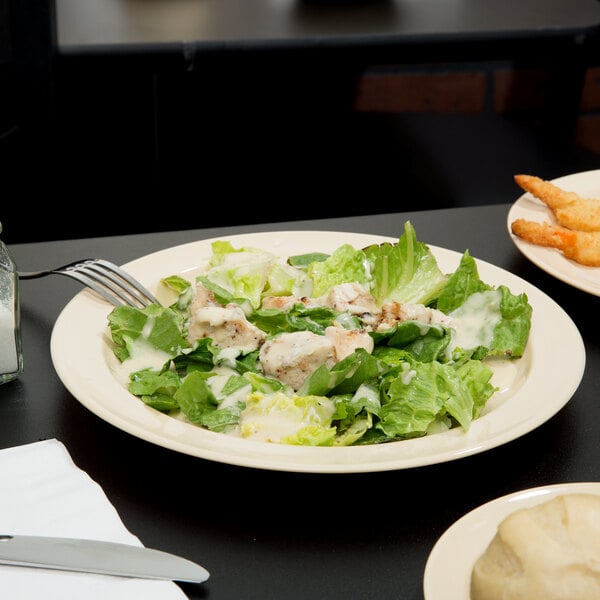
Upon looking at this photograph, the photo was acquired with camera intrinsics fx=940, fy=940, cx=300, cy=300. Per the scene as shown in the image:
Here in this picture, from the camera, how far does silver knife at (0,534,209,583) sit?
34.5 inches

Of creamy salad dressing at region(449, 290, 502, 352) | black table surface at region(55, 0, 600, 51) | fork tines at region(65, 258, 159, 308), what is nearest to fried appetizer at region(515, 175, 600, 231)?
creamy salad dressing at region(449, 290, 502, 352)

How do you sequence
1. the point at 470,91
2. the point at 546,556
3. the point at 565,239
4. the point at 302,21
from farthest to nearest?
the point at 470,91
the point at 302,21
the point at 565,239
the point at 546,556

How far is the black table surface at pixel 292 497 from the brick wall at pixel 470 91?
2.70 m

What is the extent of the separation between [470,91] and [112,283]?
9.96ft

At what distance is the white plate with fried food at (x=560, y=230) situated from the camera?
1538 mm

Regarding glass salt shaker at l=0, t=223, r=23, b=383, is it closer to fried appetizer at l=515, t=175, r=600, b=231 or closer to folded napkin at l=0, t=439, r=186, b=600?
folded napkin at l=0, t=439, r=186, b=600

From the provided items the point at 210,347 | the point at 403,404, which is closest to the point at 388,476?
the point at 403,404

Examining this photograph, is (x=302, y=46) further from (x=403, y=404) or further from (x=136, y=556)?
(x=136, y=556)

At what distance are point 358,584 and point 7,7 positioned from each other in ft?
8.80

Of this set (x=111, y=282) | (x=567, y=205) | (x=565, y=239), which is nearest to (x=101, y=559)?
(x=111, y=282)

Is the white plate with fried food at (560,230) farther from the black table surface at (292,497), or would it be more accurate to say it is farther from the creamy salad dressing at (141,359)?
the creamy salad dressing at (141,359)

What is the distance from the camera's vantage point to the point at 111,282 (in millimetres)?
1420

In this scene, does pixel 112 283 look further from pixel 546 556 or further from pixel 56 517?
pixel 546 556

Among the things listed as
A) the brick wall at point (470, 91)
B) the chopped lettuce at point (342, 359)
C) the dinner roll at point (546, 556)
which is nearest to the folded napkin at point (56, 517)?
the chopped lettuce at point (342, 359)
